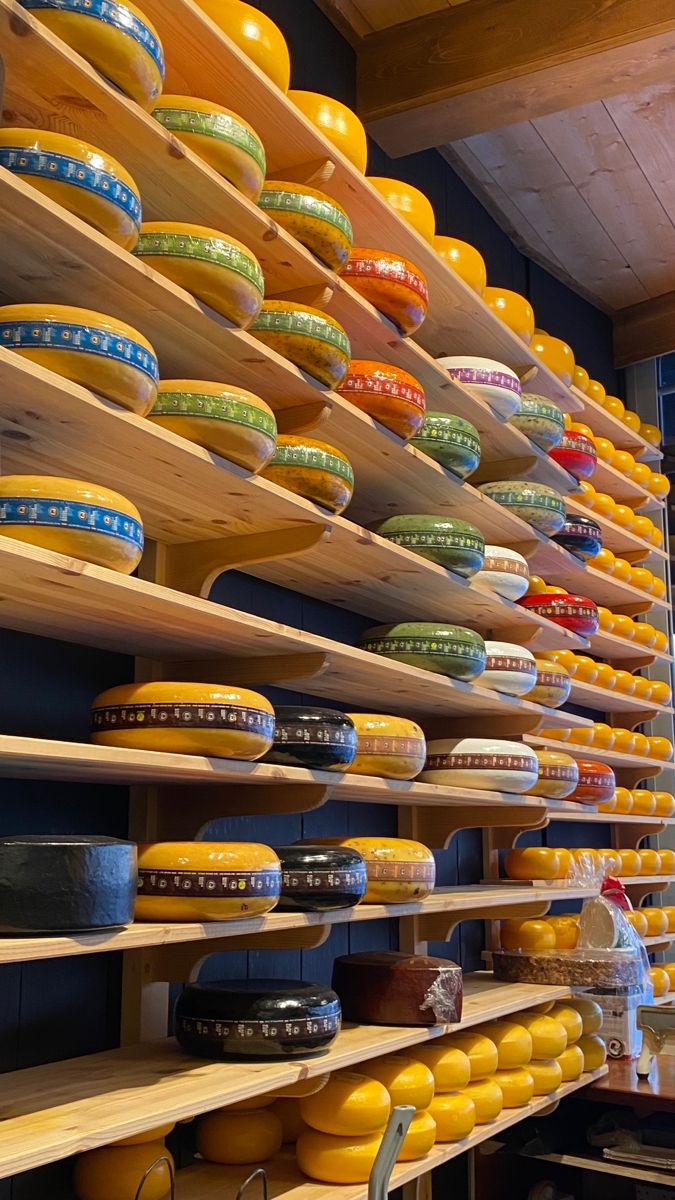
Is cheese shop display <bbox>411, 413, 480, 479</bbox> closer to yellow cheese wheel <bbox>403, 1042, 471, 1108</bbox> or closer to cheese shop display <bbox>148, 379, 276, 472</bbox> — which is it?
cheese shop display <bbox>148, 379, 276, 472</bbox>

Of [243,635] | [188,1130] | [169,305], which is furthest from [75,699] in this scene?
[188,1130]

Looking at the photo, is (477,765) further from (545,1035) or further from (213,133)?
(213,133)

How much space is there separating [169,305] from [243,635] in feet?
1.81

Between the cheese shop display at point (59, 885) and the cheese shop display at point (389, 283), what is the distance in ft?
4.47

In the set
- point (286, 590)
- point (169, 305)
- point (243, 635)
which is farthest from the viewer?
point (286, 590)

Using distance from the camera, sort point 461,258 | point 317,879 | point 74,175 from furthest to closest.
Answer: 1. point 461,258
2. point 317,879
3. point 74,175

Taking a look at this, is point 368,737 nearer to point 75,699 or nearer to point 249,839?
point 249,839

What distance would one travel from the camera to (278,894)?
74.4 inches

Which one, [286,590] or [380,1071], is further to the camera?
[286,590]

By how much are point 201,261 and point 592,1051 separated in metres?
2.39

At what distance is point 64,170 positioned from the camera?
1.58 m

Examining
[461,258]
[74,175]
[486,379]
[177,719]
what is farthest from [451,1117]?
[461,258]

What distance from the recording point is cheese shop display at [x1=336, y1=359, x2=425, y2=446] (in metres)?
2.38

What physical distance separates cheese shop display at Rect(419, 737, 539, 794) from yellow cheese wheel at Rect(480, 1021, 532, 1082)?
57 centimetres
